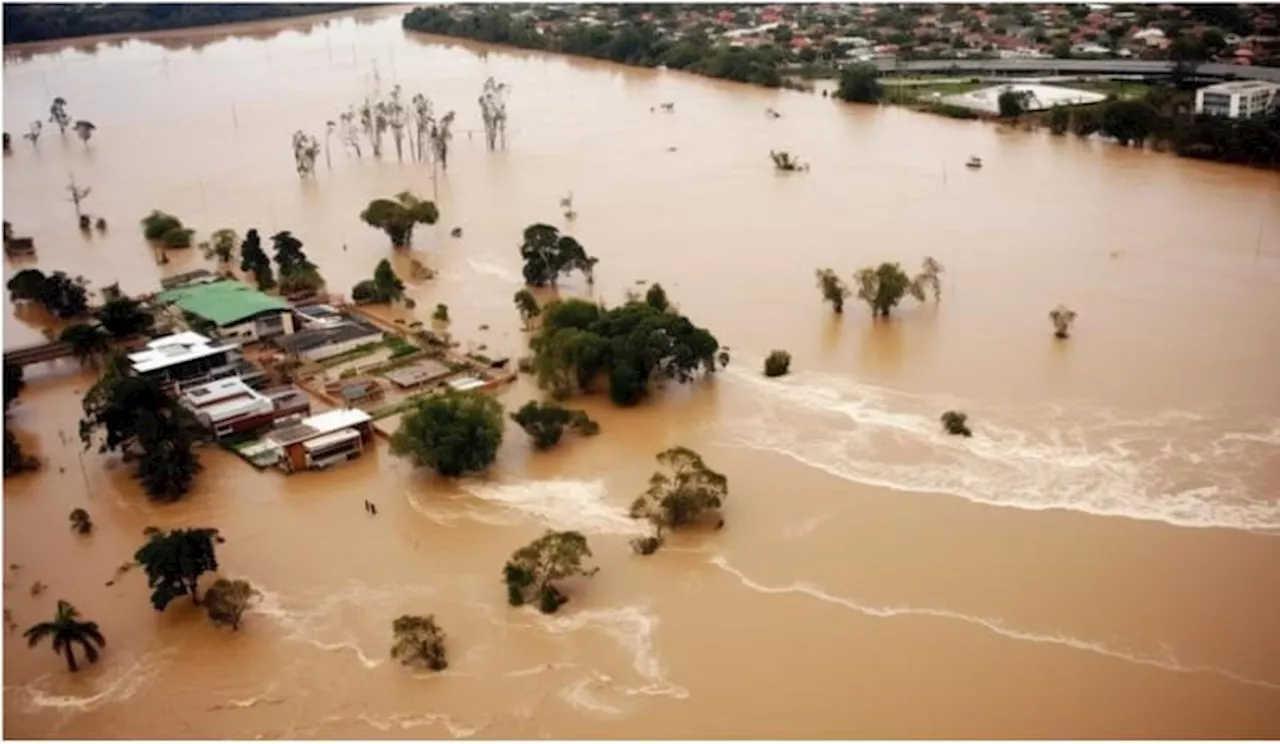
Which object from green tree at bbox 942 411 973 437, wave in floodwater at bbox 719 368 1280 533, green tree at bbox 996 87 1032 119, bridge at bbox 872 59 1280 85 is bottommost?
wave in floodwater at bbox 719 368 1280 533

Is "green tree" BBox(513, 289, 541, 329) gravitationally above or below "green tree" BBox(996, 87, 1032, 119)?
below

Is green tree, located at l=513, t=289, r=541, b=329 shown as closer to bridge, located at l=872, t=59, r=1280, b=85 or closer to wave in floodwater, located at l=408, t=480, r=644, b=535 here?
wave in floodwater, located at l=408, t=480, r=644, b=535

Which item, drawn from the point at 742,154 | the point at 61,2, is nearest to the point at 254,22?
the point at 61,2

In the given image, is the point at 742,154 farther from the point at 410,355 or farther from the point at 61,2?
the point at 61,2

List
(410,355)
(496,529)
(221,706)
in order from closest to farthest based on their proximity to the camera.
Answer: (221,706)
(496,529)
(410,355)

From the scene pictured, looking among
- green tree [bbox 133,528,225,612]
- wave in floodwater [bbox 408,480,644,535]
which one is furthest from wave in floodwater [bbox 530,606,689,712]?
green tree [bbox 133,528,225,612]

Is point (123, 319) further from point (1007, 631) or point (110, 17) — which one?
point (110, 17)
